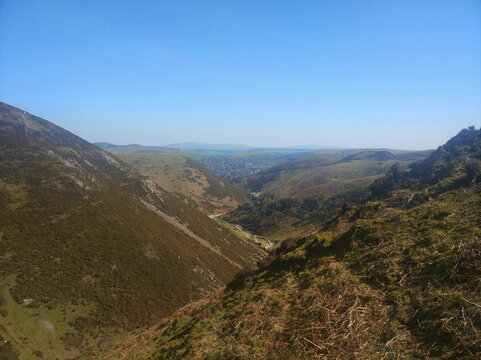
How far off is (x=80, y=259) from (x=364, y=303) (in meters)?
47.2

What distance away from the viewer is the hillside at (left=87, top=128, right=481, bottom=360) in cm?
805

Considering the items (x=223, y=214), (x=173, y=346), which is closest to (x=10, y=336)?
(x=173, y=346)

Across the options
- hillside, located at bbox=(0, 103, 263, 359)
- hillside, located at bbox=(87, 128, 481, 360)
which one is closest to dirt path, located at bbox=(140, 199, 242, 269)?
hillside, located at bbox=(0, 103, 263, 359)

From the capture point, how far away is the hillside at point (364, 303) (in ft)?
26.4

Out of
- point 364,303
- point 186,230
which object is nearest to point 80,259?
point 186,230

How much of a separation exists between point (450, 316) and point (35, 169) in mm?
86820

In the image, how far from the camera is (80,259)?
4250 cm

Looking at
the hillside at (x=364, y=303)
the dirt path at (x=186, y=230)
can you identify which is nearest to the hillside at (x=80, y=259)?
the dirt path at (x=186, y=230)

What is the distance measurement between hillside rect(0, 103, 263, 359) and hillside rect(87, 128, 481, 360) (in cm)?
2046

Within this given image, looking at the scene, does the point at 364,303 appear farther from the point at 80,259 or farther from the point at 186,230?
the point at 186,230

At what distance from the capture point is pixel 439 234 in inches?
512

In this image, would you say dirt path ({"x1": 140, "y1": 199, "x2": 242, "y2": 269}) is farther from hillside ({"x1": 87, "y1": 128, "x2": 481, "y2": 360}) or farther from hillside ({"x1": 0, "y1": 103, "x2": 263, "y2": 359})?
hillside ({"x1": 87, "y1": 128, "x2": 481, "y2": 360})

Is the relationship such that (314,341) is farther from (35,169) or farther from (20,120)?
(20,120)

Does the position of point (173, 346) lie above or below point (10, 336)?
above
